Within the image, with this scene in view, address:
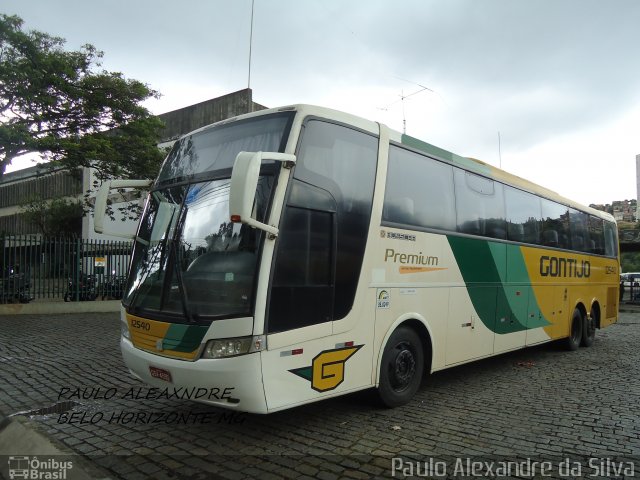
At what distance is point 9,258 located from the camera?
45.2 ft

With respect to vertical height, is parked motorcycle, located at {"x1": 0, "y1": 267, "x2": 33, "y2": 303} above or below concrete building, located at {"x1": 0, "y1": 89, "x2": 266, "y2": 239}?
below

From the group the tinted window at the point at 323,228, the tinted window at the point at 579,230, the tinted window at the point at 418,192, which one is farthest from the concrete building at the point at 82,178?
the tinted window at the point at 323,228

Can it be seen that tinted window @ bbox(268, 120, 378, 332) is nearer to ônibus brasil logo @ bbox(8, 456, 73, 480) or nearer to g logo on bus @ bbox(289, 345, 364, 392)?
g logo on bus @ bbox(289, 345, 364, 392)

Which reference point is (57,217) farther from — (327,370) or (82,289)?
(327,370)

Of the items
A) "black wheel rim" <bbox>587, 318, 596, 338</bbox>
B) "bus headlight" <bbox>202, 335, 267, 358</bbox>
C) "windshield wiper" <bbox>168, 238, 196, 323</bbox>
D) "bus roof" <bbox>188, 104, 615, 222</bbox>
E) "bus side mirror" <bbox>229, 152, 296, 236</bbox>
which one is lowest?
"black wheel rim" <bbox>587, 318, 596, 338</bbox>

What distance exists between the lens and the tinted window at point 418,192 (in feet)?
18.2

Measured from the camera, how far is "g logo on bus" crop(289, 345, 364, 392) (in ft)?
14.3

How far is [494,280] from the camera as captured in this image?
734cm

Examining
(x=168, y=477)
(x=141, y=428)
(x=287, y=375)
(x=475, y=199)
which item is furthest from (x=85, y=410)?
(x=475, y=199)

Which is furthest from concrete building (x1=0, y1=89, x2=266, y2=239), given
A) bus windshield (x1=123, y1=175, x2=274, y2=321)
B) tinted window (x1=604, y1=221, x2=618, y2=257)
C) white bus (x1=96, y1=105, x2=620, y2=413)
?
tinted window (x1=604, y1=221, x2=618, y2=257)

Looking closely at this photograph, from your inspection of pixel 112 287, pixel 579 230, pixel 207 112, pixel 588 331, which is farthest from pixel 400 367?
pixel 207 112

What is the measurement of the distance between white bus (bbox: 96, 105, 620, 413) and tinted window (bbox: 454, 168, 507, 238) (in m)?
0.03

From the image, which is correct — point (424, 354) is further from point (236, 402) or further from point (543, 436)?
point (236, 402)

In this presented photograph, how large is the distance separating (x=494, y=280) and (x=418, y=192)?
241cm
